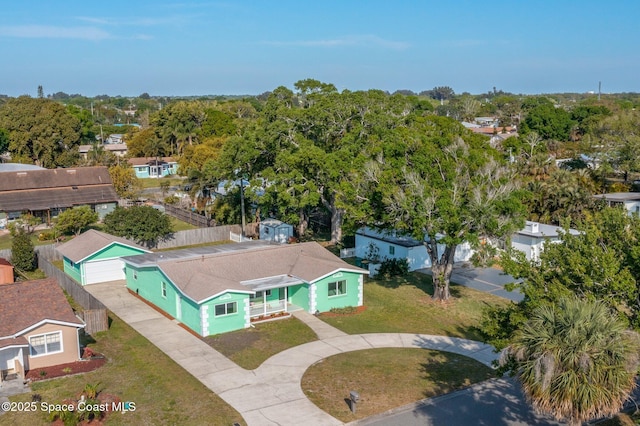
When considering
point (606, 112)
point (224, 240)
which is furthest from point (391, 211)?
point (606, 112)

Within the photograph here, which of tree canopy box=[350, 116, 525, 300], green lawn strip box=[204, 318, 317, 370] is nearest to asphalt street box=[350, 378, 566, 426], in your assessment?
green lawn strip box=[204, 318, 317, 370]

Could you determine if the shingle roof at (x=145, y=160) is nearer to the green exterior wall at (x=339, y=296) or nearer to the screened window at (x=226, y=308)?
the green exterior wall at (x=339, y=296)

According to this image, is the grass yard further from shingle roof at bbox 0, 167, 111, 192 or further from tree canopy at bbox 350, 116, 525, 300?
tree canopy at bbox 350, 116, 525, 300

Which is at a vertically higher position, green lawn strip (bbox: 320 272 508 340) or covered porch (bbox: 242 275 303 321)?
covered porch (bbox: 242 275 303 321)

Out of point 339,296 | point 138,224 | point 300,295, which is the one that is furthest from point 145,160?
point 339,296

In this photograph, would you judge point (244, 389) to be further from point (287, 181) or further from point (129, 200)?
point (129, 200)

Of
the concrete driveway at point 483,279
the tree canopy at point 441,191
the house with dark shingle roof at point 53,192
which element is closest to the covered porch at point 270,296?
the tree canopy at point 441,191
